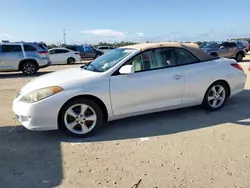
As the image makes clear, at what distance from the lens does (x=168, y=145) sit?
13.9 feet

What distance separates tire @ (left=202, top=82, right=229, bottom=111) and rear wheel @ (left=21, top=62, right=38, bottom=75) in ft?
33.9

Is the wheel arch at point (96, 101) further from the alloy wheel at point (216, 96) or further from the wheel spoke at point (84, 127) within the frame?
the alloy wheel at point (216, 96)

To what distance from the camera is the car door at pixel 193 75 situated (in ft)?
17.8

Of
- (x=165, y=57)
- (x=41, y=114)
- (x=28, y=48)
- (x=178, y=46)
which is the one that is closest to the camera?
(x=41, y=114)

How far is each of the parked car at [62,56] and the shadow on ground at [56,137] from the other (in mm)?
18617

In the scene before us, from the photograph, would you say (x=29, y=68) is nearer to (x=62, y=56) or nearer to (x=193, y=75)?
(x=62, y=56)

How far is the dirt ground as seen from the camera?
3.28 metres

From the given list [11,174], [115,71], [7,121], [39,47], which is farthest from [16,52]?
[11,174]

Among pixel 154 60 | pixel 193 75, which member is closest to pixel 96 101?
pixel 154 60

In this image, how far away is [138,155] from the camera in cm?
392

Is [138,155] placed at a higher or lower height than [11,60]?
lower

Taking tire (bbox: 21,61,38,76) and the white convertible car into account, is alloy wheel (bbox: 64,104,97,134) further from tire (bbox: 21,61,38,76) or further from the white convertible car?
tire (bbox: 21,61,38,76)

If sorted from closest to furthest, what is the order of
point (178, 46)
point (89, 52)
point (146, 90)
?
point (146, 90)
point (178, 46)
point (89, 52)

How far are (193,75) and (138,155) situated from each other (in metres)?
2.25
